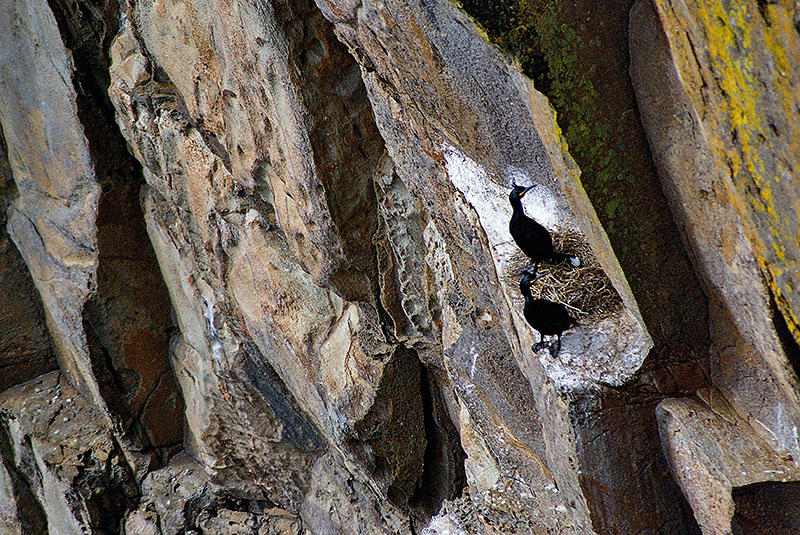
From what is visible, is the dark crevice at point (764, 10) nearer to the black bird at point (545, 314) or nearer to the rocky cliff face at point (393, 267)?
the rocky cliff face at point (393, 267)

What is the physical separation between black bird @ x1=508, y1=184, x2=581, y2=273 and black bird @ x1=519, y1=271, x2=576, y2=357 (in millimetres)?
43

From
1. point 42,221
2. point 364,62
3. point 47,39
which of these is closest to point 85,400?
point 42,221

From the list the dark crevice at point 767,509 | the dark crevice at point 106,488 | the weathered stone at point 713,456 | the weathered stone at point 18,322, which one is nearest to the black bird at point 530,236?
the weathered stone at point 713,456

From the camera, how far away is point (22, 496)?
2846 mm

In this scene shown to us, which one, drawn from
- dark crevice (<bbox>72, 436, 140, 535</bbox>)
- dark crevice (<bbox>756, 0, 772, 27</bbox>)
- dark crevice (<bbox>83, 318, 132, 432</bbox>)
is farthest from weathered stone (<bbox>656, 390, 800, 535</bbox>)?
dark crevice (<bbox>72, 436, 140, 535</bbox>)

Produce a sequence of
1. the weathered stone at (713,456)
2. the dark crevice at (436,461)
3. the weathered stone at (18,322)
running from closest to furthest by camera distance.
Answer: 1. the weathered stone at (713,456)
2. the dark crevice at (436,461)
3. the weathered stone at (18,322)

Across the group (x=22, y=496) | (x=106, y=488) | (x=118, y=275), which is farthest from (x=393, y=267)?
(x=22, y=496)

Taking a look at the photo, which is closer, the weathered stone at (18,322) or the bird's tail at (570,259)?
the bird's tail at (570,259)

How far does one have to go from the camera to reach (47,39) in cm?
210

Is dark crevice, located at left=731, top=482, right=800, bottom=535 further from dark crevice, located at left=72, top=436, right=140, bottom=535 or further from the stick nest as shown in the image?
dark crevice, located at left=72, top=436, right=140, bottom=535

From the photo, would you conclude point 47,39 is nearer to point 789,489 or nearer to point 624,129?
point 624,129

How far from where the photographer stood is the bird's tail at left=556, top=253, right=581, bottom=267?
3.58ft

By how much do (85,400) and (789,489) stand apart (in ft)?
8.20

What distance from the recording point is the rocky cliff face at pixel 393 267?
0.91 m
